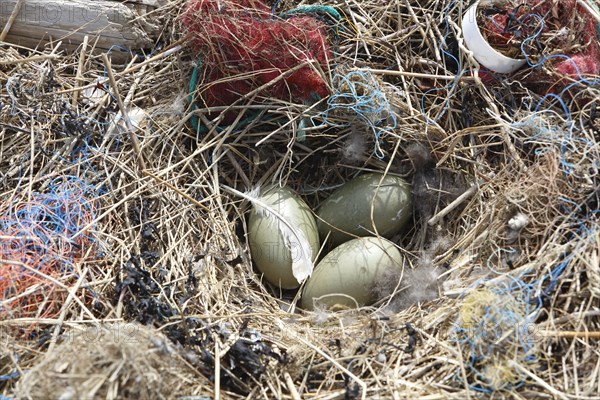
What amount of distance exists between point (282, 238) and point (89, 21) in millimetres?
1382

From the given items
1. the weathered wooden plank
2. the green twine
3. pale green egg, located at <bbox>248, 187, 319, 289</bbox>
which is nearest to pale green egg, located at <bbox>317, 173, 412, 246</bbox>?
pale green egg, located at <bbox>248, 187, 319, 289</bbox>

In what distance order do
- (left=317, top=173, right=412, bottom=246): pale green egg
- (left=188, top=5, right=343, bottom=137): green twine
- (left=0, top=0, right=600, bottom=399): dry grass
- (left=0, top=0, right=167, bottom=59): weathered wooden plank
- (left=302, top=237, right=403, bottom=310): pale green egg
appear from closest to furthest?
1. (left=0, top=0, right=600, bottom=399): dry grass
2. (left=302, top=237, right=403, bottom=310): pale green egg
3. (left=317, top=173, right=412, bottom=246): pale green egg
4. (left=188, top=5, right=343, bottom=137): green twine
5. (left=0, top=0, right=167, bottom=59): weathered wooden plank

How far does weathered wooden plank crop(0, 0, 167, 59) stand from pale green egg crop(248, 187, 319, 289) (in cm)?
100

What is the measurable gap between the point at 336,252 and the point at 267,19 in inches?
40.4

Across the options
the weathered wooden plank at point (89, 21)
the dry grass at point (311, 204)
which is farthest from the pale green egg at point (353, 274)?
the weathered wooden plank at point (89, 21)

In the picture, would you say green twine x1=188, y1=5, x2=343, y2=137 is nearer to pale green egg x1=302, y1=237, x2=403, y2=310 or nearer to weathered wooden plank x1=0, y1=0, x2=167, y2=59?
weathered wooden plank x1=0, y1=0, x2=167, y2=59

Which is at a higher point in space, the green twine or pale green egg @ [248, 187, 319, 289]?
the green twine

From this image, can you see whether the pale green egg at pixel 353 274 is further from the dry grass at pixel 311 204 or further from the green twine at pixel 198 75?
the green twine at pixel 198 75

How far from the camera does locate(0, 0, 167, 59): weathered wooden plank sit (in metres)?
2.95

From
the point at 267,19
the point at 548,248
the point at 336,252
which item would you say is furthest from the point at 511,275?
the point at 267,19

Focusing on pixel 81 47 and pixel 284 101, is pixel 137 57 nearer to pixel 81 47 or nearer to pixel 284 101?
pixel 81 47

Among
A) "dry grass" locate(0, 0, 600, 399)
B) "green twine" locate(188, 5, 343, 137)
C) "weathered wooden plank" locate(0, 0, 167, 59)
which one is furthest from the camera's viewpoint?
"weathered wooden plank" locate(0, 0, 167, 59)

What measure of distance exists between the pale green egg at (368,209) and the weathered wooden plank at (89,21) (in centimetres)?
118

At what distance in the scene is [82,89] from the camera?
9.00ft
